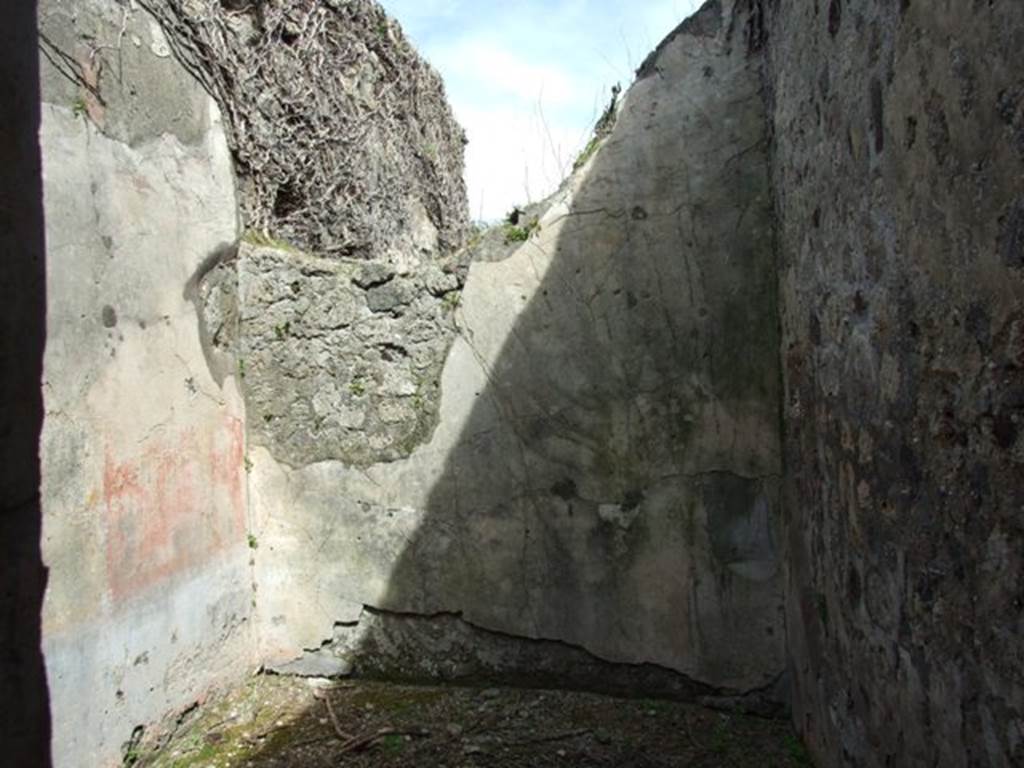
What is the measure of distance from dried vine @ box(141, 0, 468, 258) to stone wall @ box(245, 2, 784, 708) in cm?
64

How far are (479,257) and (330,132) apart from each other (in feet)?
5.37

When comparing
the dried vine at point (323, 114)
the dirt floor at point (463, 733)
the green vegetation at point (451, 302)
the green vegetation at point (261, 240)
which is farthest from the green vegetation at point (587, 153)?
the dirt floor at point (463, 733)

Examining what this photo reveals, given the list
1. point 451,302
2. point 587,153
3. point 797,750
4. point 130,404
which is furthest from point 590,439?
point 130,404

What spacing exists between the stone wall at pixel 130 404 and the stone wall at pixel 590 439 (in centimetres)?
28

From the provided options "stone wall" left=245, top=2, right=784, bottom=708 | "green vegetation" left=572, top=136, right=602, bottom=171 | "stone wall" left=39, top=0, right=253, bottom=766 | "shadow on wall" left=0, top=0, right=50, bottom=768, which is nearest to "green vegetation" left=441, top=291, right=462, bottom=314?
"stone wall" left=245, top=2, right=784, bottom=708

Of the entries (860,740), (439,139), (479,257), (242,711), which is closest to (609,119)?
(479,257)

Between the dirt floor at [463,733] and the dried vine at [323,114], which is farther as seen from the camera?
the dried vine at [323,114]

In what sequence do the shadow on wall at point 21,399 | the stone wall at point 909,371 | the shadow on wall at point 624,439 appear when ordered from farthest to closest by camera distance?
the shadow on wall at point 624,439, the shadow on wall at point 21,399, the stone wall at point 909,371

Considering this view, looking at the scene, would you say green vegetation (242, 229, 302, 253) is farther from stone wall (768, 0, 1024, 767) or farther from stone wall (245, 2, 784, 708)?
stone wall (768, 0, 1024, 767)

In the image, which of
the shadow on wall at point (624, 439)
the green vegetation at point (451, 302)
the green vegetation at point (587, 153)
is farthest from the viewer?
the green vegetation at point (451, 302)

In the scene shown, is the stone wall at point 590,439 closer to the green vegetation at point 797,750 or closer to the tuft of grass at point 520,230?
the tuft of grass at point 520,230

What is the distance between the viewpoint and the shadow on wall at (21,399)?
1.91m

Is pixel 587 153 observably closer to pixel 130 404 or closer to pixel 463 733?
pixel 130 404

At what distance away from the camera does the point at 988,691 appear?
3.96 ft
